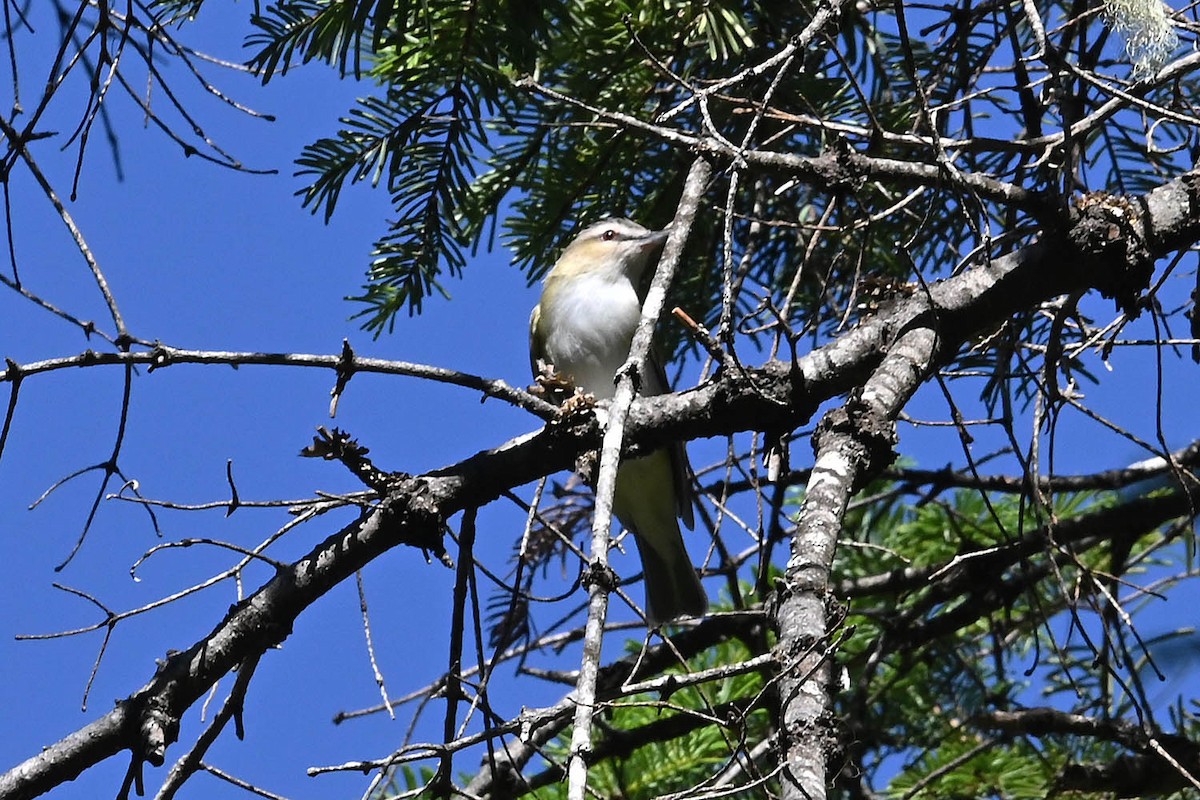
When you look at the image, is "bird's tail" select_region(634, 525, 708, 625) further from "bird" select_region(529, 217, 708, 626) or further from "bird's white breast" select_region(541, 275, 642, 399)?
"bird's white breast" select_region(541, 275, 642, 399)

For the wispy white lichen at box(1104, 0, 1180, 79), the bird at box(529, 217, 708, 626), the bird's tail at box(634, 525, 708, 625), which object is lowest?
the wispy white lichen at box(1104, 0, 1180, 79)

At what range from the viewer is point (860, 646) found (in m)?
4.64

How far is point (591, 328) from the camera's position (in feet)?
17.1

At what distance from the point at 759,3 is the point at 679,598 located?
264cm

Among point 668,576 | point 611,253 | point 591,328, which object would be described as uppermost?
point 611,253

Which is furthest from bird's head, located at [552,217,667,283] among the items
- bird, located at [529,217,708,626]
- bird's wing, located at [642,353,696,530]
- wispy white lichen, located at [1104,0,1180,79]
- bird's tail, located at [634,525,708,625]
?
wispy white lichen, located at [1104,0,1180,79]

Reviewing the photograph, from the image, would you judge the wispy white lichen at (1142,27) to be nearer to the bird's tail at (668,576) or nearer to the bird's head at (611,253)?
the bird's head at (611,253)

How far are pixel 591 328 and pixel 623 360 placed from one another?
18 centimetres

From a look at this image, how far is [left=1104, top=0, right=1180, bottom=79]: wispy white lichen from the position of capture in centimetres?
249

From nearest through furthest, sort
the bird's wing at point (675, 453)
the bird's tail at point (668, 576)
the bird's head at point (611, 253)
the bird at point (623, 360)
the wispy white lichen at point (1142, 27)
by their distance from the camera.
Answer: the wispy white lichen at point (1142, 27)
the bird's head at point (611, 253)
the bird's wing at point (675, 453)
the bird at point (623, 360)
the bird's tail at point (668, 576)

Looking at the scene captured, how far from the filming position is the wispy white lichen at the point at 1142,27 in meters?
2.49

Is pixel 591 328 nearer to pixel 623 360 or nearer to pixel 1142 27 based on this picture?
pixel 623 360

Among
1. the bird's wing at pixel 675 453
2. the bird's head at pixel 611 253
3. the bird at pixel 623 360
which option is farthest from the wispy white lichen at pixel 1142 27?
the bird at pixel 623 360

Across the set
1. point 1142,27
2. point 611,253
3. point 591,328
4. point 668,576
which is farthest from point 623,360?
point 1142,27
